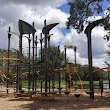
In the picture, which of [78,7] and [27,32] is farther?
[27,32]

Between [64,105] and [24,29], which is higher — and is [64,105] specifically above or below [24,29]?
below

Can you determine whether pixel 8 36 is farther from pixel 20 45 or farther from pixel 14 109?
pixel 14 109

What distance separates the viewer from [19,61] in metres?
22.2

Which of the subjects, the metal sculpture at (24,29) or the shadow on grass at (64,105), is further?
the metal sculpture at (24,29)

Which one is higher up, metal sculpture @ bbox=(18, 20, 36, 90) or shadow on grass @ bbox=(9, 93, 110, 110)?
metal sculpture @ bbox=(18, 20, 36, 90)

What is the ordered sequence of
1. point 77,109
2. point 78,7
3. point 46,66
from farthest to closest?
point 78,7
point 46,66
point 77,109

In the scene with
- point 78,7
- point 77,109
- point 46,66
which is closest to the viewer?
point 77,109

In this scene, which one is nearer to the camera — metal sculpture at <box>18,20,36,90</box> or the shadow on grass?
the shadow on grass

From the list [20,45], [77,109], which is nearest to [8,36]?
[20,45]

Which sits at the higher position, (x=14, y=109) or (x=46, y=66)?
(x=46, y=66)

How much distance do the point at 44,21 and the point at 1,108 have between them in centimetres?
900

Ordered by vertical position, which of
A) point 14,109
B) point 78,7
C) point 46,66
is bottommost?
point 14,109

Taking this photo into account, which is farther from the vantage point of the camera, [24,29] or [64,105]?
[24,29]

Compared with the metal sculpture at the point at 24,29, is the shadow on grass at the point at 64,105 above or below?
below
